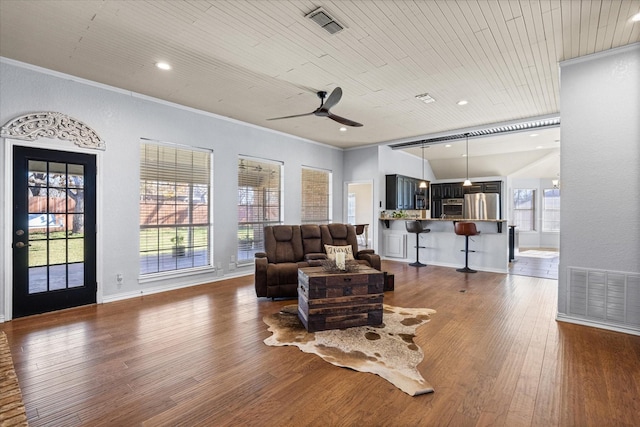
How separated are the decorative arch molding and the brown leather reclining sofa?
2.67m

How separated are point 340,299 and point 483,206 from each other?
8259mm

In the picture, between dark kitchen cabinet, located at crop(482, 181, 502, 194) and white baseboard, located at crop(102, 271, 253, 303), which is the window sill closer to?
white baseboard, located at crop(102, 271, 253, 303)

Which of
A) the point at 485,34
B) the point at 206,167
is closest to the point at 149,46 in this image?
the point at 206,167

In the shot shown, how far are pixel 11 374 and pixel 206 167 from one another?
381cm

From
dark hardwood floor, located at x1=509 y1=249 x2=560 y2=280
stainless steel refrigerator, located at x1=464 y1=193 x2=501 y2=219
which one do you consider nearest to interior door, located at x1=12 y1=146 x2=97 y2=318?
dark hardwood floor, located at x1=509 y1=249 x2=560 y2=280

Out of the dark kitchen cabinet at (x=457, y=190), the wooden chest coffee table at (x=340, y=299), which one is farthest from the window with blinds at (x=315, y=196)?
the dark kitchen cabinet at (x=457, y=190)

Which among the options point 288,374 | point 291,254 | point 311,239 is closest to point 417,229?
point 311,239

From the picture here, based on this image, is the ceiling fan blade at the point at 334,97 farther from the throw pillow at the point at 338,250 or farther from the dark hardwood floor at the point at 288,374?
the dark hardwood floor at the point at 288,374

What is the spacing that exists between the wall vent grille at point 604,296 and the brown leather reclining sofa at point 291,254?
2.46 meters

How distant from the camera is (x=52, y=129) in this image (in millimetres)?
3908

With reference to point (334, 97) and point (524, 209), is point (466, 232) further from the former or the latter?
point (524, 209)

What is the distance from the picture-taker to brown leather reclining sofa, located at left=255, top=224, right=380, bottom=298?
446 cm

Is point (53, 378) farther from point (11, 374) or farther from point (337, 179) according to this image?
point (337, 179)

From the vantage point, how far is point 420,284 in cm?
541
